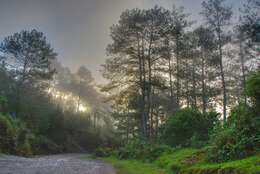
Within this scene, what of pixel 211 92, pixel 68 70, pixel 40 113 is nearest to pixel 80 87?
pixel 68 70

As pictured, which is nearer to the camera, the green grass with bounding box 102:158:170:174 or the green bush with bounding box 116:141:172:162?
the green grass with bounding box 102:158:170:174

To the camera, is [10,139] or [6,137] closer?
[6,137]

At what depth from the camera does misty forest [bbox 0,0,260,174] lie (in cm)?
1315

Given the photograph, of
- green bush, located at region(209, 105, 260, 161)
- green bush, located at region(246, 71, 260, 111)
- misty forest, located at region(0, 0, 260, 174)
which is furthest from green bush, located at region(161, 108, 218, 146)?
green bush, located at region(246, 71, 260, 111)

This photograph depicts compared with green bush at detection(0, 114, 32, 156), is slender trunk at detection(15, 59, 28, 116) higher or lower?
higher

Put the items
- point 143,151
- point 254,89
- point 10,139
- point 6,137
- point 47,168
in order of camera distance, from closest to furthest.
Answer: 1. point 254,89
2. point 47,168
3. point 143,151
4. point 6,137
5. point 10,139

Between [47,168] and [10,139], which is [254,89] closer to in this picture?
Result: [47,168]

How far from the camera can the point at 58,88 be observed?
8381 centimetres

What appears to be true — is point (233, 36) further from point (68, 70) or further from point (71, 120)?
point (68, 70)

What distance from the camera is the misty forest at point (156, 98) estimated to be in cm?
1315

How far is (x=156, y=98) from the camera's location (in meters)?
44.2

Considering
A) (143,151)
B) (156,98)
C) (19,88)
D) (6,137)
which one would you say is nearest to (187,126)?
(143,151)

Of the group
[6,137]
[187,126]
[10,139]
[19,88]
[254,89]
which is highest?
[19,88]

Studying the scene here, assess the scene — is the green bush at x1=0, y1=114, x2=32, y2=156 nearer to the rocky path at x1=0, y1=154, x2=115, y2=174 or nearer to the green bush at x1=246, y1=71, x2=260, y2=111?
the rocky path at x1=0, y1=154, x2=115, y2=174
